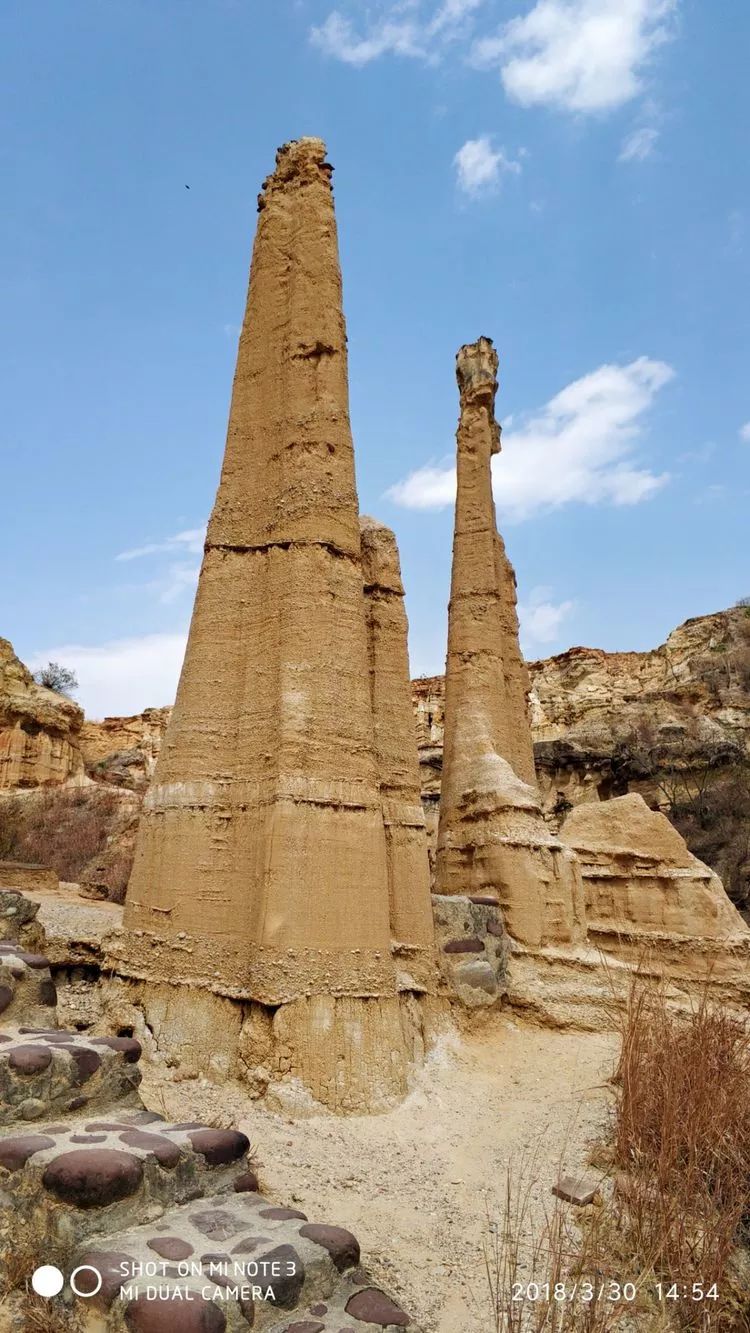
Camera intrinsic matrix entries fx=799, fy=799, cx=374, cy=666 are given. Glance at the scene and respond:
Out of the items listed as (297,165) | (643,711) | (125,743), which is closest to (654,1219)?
(297,165)

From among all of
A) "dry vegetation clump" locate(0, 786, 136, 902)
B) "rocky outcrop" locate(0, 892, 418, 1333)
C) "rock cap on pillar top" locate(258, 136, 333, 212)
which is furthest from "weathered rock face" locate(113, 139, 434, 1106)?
"dry vegetation clump" locate(0, 786, 136, 902)

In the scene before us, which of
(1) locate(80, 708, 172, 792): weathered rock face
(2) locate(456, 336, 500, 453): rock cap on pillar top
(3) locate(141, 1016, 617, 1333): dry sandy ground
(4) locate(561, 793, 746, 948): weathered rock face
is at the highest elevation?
(2) locate(456, 336, 500, 453): rock cap on pillar top

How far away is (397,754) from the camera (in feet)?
28.9

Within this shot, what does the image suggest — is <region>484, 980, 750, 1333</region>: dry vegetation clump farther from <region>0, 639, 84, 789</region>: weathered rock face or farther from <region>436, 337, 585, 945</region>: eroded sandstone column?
<region>0, 639, 84, 789</region>: weathered rock face

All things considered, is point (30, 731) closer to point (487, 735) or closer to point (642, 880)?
point (487, 735)

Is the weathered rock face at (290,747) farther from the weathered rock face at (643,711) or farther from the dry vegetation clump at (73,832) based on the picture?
the weathered rock face at (643,711)

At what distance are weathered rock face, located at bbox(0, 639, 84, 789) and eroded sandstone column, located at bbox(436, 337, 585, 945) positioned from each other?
672 inches

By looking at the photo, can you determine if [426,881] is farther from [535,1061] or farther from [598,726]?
[598,726]

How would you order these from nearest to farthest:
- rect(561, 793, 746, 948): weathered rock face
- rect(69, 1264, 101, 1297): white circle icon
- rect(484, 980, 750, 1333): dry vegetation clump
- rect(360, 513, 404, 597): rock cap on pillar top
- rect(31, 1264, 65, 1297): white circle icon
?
rect(69, 1264, 101, 1297): white circle icon, rect(31, 1264, 65, 1297): white circle icon, rect(484, 980, 750, 1333): dry vegetation clump, rect(360, 513, 404, 597): rock cap on pillar top, rect(561, 793, 746, 948): weathered rock face

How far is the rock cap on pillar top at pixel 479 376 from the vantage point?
14.2 meters

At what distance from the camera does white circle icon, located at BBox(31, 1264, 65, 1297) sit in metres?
2.93

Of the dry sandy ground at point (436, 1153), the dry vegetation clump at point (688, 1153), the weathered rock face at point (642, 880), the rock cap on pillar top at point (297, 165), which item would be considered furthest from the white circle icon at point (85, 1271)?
the rock cap on pillar top at point (297, 165)

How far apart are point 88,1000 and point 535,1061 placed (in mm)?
4397

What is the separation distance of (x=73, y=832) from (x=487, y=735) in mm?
13156
